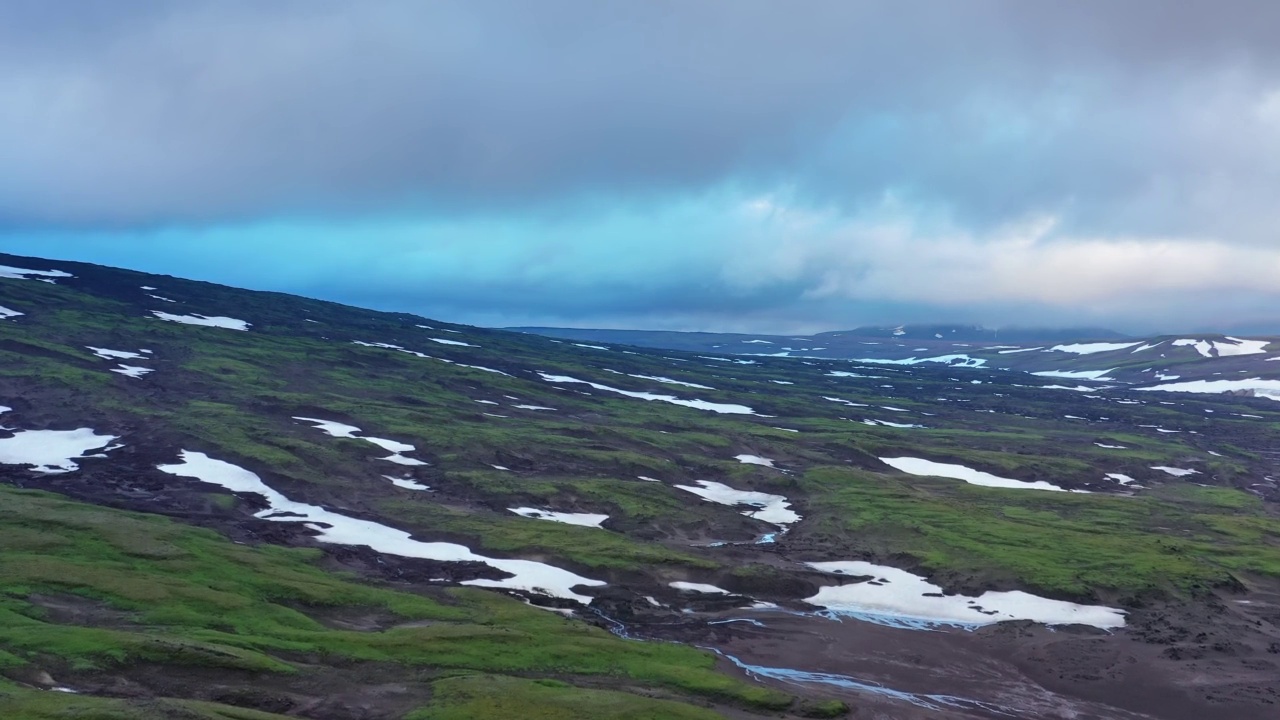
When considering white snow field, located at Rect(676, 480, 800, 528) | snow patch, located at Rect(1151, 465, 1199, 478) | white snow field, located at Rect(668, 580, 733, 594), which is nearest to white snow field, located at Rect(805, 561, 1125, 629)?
white snow field, located at Rect(668, 580, 733, 594)

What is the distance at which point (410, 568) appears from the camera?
226 ft

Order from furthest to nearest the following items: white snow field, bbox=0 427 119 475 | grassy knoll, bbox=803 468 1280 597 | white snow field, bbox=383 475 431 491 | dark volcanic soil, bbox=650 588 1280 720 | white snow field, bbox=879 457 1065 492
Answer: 1. white snow field, bbox=879 457 1065 492
2. white snow field, bbox=383 475 431 491
3. white snow field, bbox=0 427 119 475
4. grassy knoll, bbox=803 468 1280 597
5. dark volcanic soil, bbox=650 588 1280 720

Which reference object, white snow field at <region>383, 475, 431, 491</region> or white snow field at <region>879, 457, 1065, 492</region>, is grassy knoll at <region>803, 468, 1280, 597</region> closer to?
white snow field at <region>879, 457, 1065, 492</region>

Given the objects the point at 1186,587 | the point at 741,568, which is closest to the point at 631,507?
the point at 741,568

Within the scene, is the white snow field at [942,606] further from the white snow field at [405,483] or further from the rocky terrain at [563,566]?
the white snow field at [405,483]

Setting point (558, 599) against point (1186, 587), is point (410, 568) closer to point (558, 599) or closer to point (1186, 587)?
point (558, 599)

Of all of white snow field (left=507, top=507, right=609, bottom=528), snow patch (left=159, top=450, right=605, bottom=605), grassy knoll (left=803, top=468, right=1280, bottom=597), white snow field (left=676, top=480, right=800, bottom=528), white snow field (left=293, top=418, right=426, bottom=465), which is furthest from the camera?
white snow field (left=293, top=418, right=426, bottom=465)

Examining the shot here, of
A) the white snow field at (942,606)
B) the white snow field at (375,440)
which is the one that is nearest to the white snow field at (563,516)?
the white snow field at (375,440)

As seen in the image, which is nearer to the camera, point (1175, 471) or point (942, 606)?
point (942, 606)

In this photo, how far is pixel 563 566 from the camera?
72.4 meters

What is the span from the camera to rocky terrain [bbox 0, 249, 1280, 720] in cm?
4338

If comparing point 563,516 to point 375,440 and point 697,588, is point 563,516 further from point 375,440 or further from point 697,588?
point 375,440

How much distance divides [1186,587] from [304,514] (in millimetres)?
71050

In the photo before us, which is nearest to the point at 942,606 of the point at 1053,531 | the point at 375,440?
the point at 1053,531
